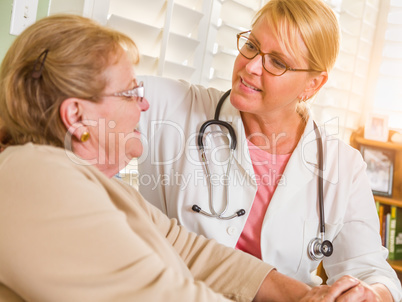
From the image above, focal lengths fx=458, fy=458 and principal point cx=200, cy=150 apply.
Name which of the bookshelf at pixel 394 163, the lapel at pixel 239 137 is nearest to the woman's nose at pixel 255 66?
the lapel at pixel 239 137

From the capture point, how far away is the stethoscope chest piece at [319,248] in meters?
1.42

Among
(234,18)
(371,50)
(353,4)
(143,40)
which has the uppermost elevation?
(353,4)

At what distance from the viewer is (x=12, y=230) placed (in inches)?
28.0

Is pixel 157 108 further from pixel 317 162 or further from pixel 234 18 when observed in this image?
pixel 234 18

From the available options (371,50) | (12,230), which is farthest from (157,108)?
(371,50)

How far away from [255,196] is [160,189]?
12.2 inches

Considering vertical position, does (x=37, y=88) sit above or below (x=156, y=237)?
above

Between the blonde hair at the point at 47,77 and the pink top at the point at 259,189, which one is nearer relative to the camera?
the blonde hair at the point at 47,77

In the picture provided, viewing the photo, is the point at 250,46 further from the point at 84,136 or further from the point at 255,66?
the point at 84,136

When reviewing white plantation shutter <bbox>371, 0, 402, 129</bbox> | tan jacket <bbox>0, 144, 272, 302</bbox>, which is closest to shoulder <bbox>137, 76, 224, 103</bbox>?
tan jacket <bbox>0, 144, 272, 302</bbox>

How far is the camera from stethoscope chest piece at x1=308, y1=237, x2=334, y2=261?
4.64 ft

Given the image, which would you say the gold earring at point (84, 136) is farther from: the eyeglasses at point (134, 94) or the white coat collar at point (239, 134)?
the white coat collar at point (239, 134)

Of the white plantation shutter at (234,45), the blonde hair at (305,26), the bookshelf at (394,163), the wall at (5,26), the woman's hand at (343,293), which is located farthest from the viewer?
the bookshelf at (394,163)

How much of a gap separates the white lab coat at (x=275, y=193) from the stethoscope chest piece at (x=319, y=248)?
3 cm
